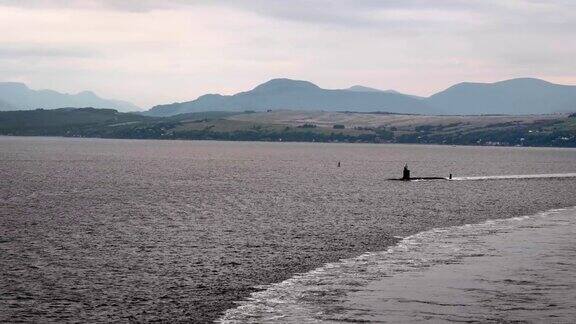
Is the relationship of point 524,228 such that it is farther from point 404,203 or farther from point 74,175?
point 74,175

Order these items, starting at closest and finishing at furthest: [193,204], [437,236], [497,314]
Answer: [497,314] → [437,236] → [193,204]

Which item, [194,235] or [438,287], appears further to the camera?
[194,235]

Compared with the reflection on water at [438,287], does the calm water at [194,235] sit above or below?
below

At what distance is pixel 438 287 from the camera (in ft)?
126

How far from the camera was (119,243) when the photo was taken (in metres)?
56.0

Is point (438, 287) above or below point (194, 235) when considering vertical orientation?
above

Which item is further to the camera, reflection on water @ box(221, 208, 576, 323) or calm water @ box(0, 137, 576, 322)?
calm water @ box(0, 137, 576, 322)

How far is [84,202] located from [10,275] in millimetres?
51253

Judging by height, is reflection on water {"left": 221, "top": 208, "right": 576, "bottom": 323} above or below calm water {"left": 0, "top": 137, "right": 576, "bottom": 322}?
above

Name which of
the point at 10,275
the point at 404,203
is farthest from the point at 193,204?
the point at 10,275

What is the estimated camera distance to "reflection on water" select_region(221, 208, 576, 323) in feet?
107

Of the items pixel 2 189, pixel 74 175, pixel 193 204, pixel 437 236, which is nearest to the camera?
pixel 437 236

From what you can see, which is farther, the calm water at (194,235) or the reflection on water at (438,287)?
the calm water at (194,235)

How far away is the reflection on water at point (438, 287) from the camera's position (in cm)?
3272
